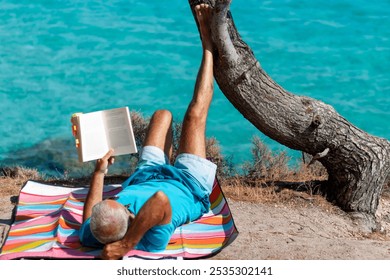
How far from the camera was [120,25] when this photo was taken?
14203 millimetres

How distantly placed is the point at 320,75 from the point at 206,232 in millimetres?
7487

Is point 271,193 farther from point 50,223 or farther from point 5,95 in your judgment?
point 5,95

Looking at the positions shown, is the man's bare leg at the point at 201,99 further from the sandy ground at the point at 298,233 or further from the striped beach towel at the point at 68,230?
the sandy ground at the point at 298,233

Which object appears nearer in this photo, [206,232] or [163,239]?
[163,239]

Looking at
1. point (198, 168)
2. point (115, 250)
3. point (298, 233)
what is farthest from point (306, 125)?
point (115, 250)

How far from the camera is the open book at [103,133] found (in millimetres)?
5609

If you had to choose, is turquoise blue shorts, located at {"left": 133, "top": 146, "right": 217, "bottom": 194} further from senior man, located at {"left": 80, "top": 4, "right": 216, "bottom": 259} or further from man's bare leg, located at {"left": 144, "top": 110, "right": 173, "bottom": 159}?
man's bare leg, located at {"left": 144, "top": 110, "right": 173, "bottom": 159}

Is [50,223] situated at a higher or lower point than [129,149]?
lower

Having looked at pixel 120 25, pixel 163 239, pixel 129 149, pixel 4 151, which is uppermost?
pixel 120 25

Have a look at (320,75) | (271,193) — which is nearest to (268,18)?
(320,75)

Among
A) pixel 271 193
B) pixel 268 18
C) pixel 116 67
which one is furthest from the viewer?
pixel 268 18

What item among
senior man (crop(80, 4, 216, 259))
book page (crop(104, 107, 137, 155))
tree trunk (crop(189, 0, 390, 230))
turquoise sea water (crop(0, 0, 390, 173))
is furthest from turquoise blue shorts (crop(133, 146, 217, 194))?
turquoise sea water (crop(0, 0, 390, 173))

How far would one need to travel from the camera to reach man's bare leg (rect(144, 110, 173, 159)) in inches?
249

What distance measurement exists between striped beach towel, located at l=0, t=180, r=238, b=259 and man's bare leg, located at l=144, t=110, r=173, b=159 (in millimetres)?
565
